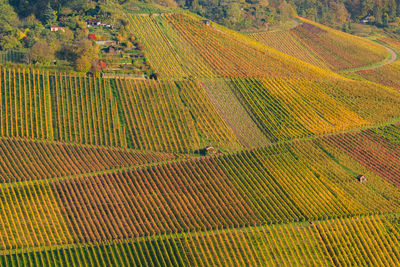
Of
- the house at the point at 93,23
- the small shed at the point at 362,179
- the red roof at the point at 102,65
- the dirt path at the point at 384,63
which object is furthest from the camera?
the dirt path at the point at 384,63

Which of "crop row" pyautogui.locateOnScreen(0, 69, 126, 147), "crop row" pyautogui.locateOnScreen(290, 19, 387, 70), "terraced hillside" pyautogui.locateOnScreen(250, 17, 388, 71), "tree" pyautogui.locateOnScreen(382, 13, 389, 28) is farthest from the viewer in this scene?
"tree" pyautogui.locateOnScreen(382, 13, 389, 28)

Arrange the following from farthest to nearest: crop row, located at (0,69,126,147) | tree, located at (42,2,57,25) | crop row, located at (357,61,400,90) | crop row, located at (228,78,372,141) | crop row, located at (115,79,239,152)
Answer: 1. crop row, located at (357,61,400,90)
2. tree, located at (42,2,57,25)
3. crop row, located at (228,78,372,141)
4. crop row, located at (115,79,239,152)
5. crop row, located at (0,69,126,147)

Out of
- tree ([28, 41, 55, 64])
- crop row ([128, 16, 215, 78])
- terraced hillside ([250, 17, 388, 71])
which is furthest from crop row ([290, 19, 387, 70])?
tree ([28, 41, 55, 64])

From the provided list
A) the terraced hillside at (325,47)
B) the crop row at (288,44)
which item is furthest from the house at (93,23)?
the terraced hillside at (325,47)

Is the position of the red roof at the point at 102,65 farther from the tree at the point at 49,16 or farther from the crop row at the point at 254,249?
the crop row at the point at 254,249

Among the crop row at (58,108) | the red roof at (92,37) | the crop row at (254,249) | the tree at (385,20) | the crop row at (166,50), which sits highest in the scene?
the red roof at (92,37)

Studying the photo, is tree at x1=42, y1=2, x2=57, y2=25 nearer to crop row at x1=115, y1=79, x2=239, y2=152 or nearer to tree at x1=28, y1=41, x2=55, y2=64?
tree at x1=28, y1=41, x2=55, y2=64

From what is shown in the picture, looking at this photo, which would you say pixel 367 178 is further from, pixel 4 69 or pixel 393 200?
pixel 4 69

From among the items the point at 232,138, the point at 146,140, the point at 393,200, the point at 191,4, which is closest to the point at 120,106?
the point at 146,140

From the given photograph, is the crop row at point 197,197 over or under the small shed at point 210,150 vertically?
under
